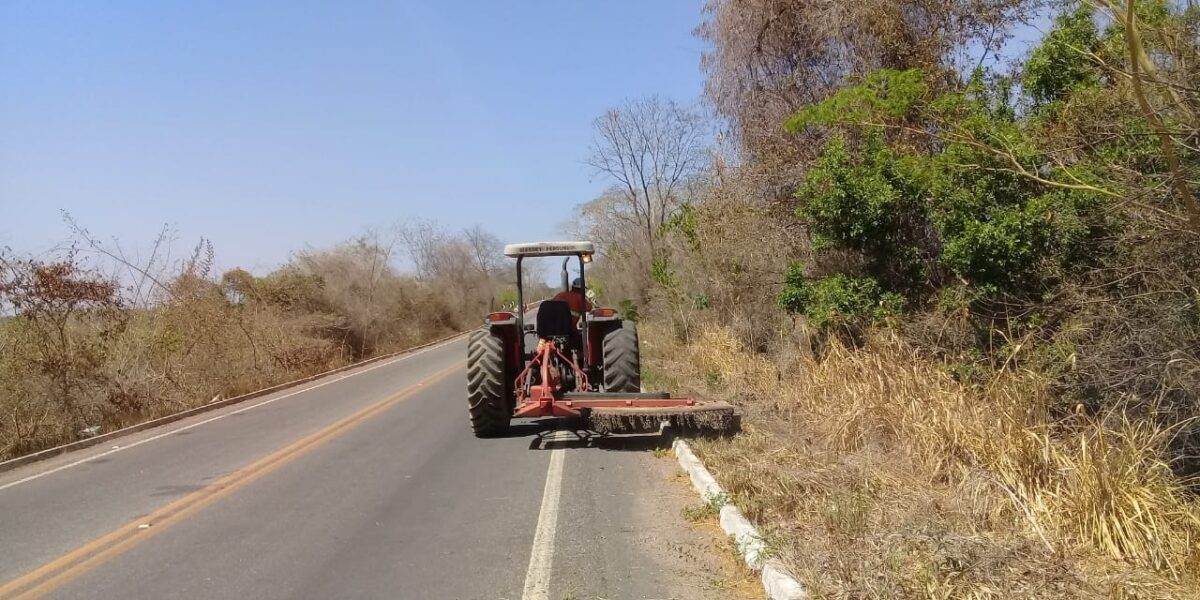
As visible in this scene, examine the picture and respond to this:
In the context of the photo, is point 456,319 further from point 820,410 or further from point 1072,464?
point 1072,464

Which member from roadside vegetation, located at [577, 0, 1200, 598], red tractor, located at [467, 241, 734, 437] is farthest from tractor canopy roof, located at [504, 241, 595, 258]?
roadside vegetation, located at [577, 0, 1200, 598]

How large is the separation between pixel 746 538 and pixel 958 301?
A: 688cm

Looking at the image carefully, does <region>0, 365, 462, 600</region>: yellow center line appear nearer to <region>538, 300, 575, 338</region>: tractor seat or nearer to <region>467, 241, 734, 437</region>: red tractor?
<region>467, 241, 734, 437</region>: red tractor

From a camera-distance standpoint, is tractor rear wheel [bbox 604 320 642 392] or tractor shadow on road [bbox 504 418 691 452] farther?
tractor rear wheel [bbox 604 320 642 392]

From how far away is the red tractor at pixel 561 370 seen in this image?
10172 mm

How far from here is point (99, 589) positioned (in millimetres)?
5684

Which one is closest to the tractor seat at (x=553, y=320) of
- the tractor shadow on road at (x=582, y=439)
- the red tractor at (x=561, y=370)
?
the red tractor at (x=561, y=370)

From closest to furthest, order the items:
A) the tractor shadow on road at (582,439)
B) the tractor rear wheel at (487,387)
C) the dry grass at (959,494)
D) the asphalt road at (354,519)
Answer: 1. the dry grass at (959,494)
2. the asphalt road at (354,519)
3. the tractor shadow on road at (582,439)
4. the tractor rear wheel at (487,387)

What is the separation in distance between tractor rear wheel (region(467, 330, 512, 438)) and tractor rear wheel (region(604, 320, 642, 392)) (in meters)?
1.38

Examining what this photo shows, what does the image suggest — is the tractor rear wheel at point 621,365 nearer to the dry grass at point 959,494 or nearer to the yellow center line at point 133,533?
the dry grass at point 959,494

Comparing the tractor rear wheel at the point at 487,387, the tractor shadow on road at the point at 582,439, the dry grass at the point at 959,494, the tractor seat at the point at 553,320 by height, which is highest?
the tractor seat at the point at 553,320

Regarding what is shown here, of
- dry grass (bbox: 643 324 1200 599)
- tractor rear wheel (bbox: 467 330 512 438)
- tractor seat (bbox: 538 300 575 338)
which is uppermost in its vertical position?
tractor seat (bbox: 538 300 575 338)

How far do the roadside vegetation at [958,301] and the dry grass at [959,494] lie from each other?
0.03 m

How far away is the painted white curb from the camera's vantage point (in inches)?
195
